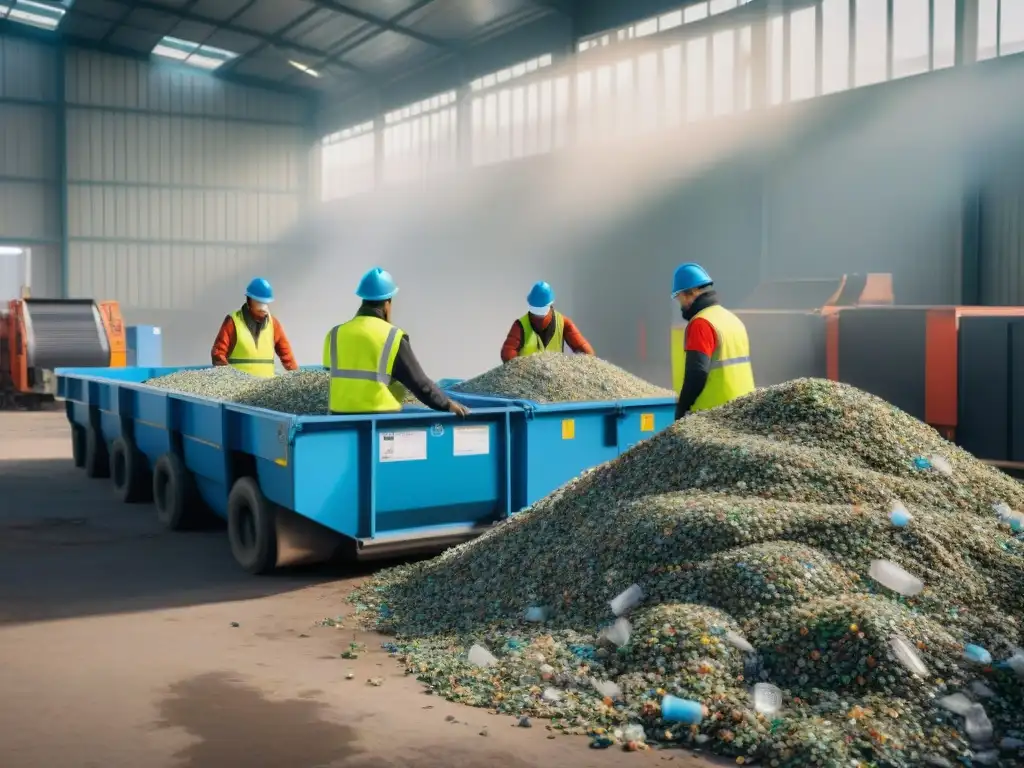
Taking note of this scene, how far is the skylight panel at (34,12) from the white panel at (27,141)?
1.96 m

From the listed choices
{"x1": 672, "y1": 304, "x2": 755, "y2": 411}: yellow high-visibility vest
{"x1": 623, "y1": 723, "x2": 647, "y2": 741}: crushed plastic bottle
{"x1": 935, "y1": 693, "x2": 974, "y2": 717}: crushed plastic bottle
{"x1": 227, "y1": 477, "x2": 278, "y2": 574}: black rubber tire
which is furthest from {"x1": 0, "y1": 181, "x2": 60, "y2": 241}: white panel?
{"x1": 935, "y1": 693, "x2": 974, "y2": 717}: crushed plastic bottle

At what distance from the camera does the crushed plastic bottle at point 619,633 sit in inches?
169

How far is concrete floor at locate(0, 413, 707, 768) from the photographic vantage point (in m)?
3.65

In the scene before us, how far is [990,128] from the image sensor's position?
13562 millimetres

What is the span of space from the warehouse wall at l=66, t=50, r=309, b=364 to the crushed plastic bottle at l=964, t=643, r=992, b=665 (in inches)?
1032

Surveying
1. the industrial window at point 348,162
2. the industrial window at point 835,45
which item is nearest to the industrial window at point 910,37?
the industrial window at point 835,45

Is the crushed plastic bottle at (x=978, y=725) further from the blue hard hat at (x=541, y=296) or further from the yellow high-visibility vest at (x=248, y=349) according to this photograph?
the yellow high-visibility vest at (x=248, y=349)

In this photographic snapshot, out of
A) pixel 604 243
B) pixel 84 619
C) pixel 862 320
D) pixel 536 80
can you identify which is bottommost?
pixel 84 619

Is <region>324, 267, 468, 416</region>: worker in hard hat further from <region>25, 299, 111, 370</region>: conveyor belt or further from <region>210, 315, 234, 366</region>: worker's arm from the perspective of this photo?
<region>25, 299, 111, 370</region>: conveyor belt

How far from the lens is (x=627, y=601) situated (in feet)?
14.8

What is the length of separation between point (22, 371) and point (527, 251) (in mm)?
9916

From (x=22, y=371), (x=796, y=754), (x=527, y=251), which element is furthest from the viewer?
(x=527, y=251)

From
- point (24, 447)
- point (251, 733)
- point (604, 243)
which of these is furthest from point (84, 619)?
point (604, 243)

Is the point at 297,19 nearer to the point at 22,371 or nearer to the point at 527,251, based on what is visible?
the point at 527,251
